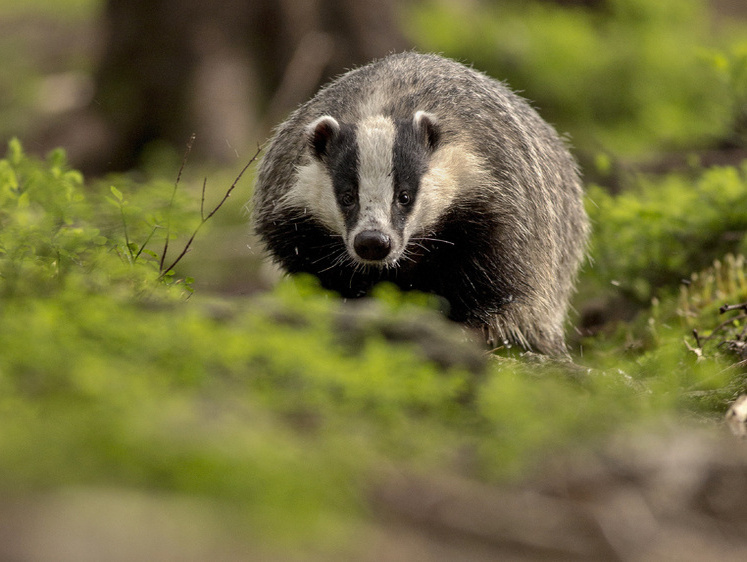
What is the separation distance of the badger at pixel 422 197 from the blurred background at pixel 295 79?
267 centimetres

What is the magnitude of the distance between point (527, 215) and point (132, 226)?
1980mm

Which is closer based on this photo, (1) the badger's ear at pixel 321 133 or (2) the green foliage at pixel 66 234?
(2) the green foliage at pixel 66 234

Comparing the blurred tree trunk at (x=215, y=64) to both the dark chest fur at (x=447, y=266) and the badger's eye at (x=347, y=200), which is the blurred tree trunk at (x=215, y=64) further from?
the badger's eye at (x=347, y=200)

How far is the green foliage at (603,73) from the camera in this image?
10695 mm

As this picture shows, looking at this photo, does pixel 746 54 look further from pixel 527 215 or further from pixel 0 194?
pixel 0 194

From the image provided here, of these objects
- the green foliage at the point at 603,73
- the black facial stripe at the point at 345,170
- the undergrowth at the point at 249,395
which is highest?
the green foliage at the point at 603,73

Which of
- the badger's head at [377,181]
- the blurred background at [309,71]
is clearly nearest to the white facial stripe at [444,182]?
the badger's head at [377,181]

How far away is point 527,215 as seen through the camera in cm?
478

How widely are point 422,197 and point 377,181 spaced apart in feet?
0.84

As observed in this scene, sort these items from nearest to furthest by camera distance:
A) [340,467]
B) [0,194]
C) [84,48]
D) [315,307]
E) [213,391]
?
1. [340,467]
2. [213,391]
3. [315,307]
4. [0,194]
5. [84,48]

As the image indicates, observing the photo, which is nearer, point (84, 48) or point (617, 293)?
point (617, 293)

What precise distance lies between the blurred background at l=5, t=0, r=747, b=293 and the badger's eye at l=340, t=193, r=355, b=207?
3.29 m

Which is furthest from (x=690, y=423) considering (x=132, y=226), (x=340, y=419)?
(x=132, y=226)

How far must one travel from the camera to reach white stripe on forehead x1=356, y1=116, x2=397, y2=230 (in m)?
4.29
